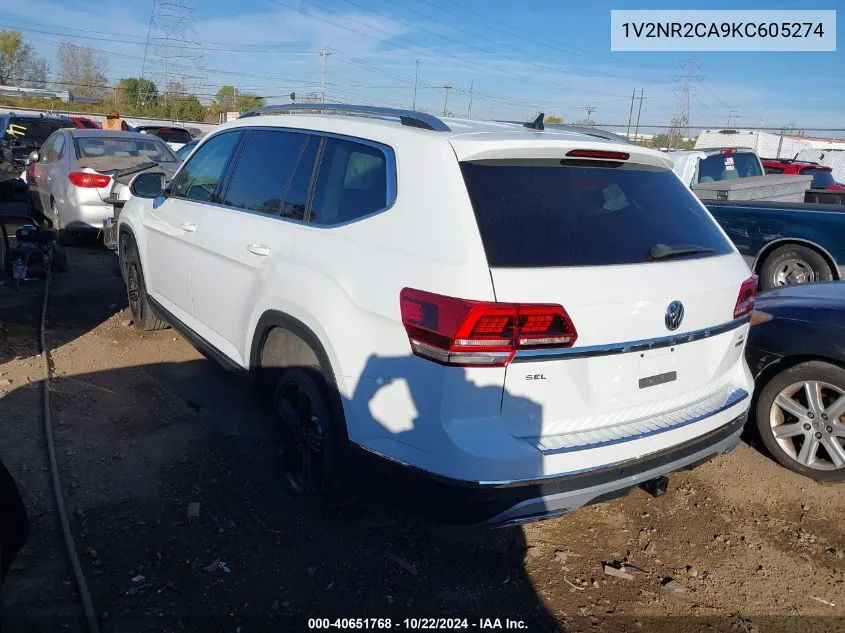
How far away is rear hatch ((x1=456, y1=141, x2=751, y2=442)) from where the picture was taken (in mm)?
2496

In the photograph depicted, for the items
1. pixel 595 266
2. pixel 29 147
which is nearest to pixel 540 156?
pixel 595 266

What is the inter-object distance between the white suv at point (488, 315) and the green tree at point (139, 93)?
5547cm

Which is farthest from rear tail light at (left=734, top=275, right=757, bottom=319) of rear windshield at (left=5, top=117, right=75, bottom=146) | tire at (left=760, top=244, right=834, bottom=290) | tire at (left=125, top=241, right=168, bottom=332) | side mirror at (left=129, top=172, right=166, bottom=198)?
rear windshield at (left=5, top=117, right=75, bottom=146)

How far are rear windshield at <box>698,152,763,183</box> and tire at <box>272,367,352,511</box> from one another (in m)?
8.61

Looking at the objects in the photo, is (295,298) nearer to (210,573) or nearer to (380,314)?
(380,314)

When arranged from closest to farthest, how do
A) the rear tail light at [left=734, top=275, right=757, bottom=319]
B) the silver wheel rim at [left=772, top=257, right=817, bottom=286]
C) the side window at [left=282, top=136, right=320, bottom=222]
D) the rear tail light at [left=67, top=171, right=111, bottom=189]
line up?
the rear tail light at [left=734, top=275, right=757, bottom=319] → the side window at [left=282, top=136, right=320, bottom=222] → the silver wheel rim at [left=772, top=257, right=817, bottom=286] → the rear tail light at [left=67, top=171, right=111, bottom=189]

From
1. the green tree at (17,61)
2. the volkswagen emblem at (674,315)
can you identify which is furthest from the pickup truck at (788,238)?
the green tree at (17,61)

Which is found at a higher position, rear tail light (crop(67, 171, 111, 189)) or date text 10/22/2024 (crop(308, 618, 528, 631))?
rear tail light (crop(67, 171, 111, 189))

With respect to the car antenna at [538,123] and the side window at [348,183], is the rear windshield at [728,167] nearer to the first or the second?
the car antenna at [538,123]

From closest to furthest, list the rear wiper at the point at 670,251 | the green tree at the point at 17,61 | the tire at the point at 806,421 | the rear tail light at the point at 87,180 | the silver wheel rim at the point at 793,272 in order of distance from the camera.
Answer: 1. the rear wiper at the point at 670,251
2. the tire at the point at 806,421
3. the silver wheel rim at the point at 793,272
4. the rear tail light at the point at 87,180
5. the green tree at the point at 17,61

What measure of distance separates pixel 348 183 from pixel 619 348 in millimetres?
1454

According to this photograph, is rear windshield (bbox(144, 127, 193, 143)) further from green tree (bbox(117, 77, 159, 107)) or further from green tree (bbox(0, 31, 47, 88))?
green tree (bbox(0, 31, 47, 88))

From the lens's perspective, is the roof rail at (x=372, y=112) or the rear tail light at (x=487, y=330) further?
the roof rail at (x=372, y=112)

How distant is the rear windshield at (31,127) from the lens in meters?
17.1
